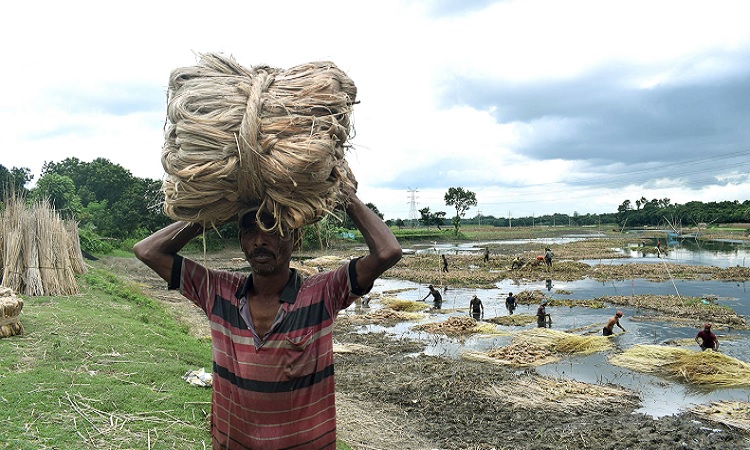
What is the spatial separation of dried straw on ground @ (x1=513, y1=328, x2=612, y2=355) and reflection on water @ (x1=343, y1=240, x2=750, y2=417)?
A: 0.88ft

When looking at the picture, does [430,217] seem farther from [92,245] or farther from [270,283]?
[270,283]

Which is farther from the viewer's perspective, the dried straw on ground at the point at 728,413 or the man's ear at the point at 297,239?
the dried straw on ground at the point at 728,413

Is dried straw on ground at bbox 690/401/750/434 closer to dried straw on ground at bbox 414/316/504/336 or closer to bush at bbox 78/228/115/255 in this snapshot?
dried straw on ground at bbox 414/316/504/336

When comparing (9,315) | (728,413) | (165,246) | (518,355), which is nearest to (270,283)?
(165,246)

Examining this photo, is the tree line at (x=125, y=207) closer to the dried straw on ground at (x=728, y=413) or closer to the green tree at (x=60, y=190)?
the green tree at (x=60, y=190)

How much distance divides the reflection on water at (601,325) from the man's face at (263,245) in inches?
322

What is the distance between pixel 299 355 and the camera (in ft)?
5.58

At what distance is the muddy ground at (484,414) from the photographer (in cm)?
672

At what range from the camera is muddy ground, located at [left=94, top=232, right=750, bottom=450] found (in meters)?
6.72

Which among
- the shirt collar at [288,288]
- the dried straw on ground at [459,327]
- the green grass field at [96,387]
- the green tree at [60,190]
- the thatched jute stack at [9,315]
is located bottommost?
the dried straw on ground at [459,327]

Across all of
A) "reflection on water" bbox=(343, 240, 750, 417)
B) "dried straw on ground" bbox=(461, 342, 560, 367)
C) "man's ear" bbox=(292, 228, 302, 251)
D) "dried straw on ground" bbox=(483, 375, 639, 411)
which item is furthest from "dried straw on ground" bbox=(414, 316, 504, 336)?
"man's ear" bbox=(292, 228, 302, 251)

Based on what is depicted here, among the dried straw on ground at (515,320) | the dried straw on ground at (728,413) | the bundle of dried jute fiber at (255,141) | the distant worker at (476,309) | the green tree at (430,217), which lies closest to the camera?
the bundle of dried jute fiber at (255,141)

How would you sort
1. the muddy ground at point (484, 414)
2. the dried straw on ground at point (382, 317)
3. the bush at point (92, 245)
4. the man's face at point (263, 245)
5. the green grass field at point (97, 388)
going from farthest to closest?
the bush at point (92, 245) < the dried straw on ground at point (382, 317) < the muddy ground at point (484, 414) < the green grass field at point (97, 388) < the man's face at point (263, 245)

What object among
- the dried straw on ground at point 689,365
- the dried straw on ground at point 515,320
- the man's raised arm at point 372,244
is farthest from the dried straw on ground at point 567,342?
the man's raised arm at point 372,244
